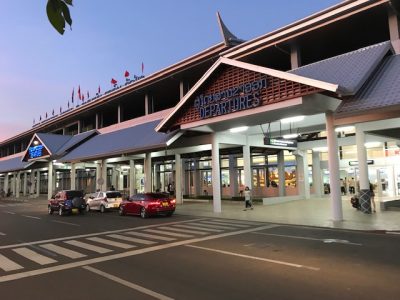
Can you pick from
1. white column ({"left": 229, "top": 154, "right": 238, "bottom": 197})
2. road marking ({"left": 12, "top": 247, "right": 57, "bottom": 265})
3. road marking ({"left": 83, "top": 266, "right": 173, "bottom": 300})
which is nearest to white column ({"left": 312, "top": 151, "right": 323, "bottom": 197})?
white column ({"left": 229, "top": 154, "right": 238, "bottom": 197})

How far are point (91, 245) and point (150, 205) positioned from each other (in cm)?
1018

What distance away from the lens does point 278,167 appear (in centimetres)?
3538

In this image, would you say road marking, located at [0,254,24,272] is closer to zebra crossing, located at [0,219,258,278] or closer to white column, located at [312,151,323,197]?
zebra crossing, located at [0,219,258,278]

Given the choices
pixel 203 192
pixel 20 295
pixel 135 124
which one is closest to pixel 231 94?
pixel 20 295

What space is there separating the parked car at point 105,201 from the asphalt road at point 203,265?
13.4m

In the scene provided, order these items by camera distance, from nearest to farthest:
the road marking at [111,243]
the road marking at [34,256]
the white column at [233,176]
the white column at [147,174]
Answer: the road marking at [34,256] → the road marking at [111,243] → the white column at [147,174] → the white column at [233,176]

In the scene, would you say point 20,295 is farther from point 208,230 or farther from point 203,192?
point 203,192

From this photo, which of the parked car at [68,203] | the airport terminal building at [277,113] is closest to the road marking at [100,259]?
the airport terminal building at [277,113]

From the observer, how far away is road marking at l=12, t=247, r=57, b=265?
392 inches

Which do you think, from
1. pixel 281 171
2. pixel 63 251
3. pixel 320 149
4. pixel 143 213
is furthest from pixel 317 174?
pixel 63 251

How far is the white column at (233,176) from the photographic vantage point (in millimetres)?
38062

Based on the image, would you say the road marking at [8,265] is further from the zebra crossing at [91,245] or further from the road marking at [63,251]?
the road marking at [63,251]

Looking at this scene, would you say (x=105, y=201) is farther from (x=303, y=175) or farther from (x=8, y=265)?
(x=8, y=265)

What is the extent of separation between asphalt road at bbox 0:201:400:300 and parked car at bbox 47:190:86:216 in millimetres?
11000
